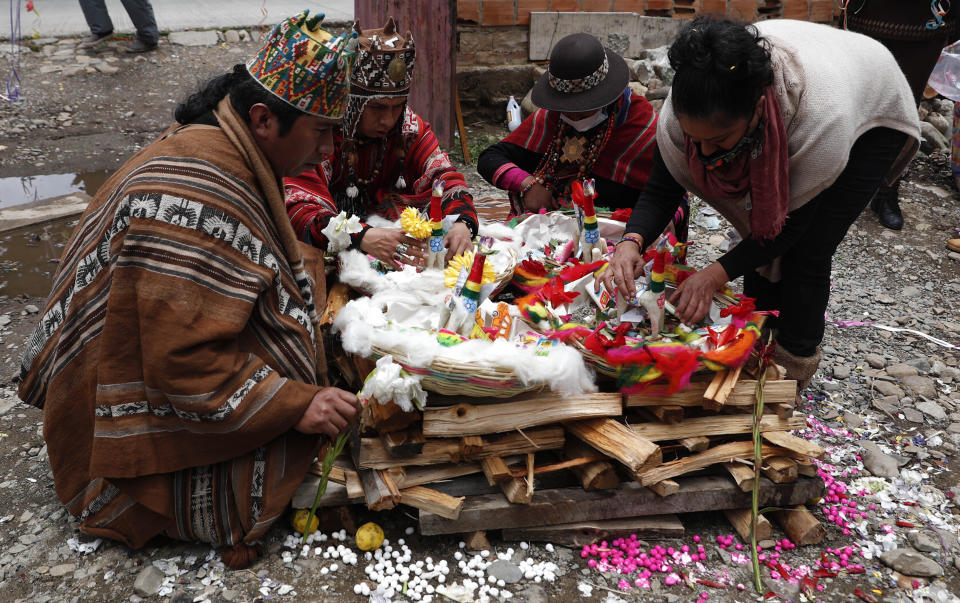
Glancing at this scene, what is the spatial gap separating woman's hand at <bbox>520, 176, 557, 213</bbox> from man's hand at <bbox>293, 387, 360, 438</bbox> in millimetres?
1851

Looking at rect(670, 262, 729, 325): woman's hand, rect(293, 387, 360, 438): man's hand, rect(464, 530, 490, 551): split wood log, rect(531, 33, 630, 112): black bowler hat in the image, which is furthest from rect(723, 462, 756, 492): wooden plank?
rect(531, 33, 630, 112): black bowler hat

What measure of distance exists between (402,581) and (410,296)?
3.41 ft

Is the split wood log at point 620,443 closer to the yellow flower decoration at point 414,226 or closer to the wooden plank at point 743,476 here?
the wooden plank at point 743,476

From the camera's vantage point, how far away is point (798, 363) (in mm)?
3033

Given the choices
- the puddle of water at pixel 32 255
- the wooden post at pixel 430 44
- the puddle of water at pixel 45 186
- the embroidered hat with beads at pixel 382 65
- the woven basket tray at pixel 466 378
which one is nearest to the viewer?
the woven basket tray at pixel 466 378

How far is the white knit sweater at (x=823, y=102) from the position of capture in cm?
237

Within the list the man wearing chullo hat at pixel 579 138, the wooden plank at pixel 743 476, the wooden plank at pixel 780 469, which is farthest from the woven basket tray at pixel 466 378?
the man wearing chullo hat at pixel 579 138

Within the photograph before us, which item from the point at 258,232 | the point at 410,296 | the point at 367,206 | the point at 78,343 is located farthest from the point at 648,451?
the point at 367,206

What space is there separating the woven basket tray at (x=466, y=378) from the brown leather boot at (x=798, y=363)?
1.39 meters

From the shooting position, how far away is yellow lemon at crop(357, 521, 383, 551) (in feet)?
7.68

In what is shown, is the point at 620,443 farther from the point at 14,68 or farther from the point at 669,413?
the point at 14,68

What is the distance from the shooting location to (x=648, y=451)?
221 centimetres

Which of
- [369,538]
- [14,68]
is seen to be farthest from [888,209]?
[14,68]

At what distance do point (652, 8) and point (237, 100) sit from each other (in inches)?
201
